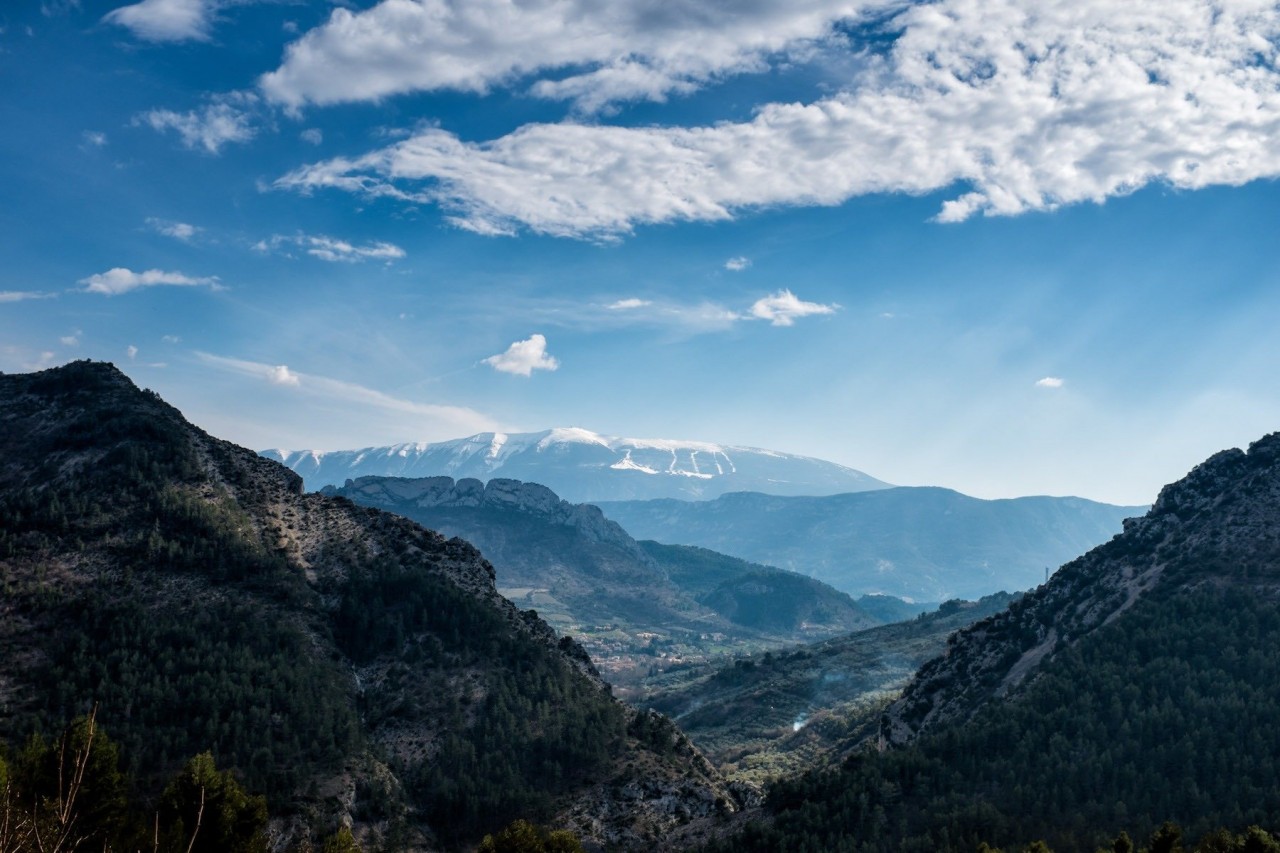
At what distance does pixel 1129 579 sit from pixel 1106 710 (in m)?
37.0

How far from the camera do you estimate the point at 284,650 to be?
303 feet

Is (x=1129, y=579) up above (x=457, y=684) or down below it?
above

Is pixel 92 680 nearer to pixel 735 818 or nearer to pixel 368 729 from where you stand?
pixel 368 729

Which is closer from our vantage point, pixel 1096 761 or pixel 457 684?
pixel 1096 761

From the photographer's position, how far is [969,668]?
123m

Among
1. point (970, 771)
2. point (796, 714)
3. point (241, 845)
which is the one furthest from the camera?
point (796, 714)

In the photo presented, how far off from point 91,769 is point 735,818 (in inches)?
2203

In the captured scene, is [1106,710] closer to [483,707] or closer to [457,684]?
[483,707]

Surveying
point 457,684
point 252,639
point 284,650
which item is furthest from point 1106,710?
point 252,639

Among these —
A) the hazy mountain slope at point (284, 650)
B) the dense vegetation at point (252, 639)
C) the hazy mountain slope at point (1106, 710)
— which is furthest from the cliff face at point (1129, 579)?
the dense vegetation at point (252, 639)

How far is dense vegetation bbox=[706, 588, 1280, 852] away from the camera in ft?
238

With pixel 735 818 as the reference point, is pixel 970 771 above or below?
above

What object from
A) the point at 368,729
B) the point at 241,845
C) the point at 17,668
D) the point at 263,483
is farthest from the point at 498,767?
the point at 263,483

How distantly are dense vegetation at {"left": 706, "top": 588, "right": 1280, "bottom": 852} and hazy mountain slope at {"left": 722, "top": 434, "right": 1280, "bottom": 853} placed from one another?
0.58 ft
